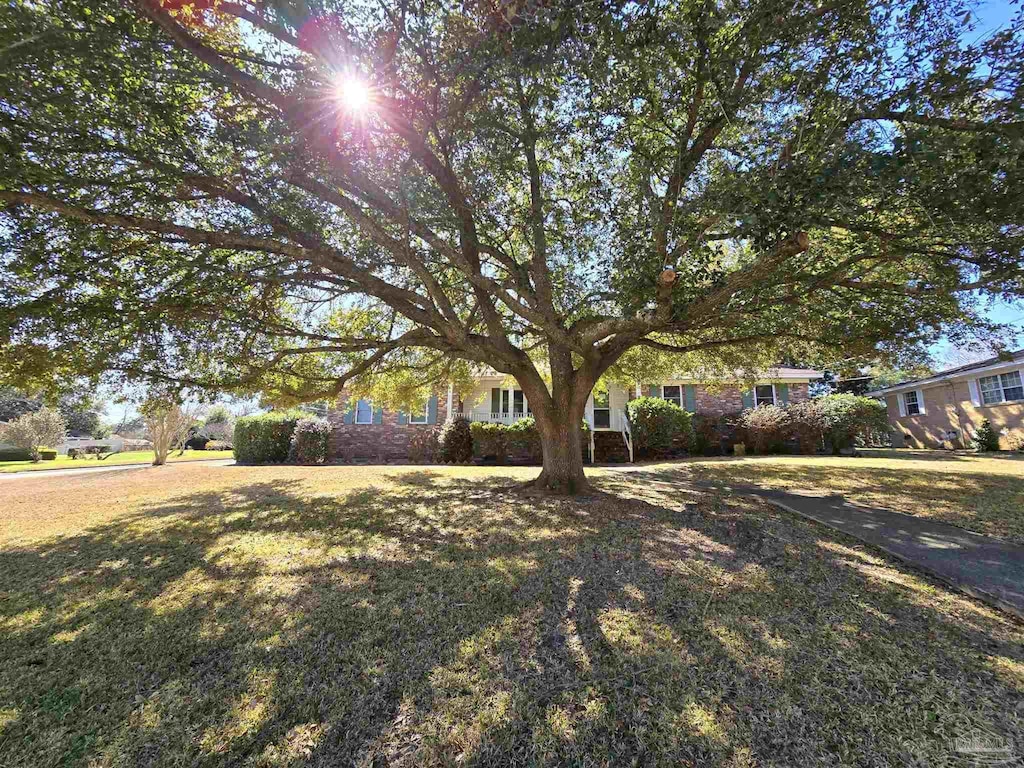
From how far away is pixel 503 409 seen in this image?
63.4 ft

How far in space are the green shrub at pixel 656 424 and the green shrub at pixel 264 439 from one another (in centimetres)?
1288

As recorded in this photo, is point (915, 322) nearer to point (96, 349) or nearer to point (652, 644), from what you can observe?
point (652, 644)

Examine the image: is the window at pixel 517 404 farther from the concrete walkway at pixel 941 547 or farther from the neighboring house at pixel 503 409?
the concrete walkway at pixel 941 547

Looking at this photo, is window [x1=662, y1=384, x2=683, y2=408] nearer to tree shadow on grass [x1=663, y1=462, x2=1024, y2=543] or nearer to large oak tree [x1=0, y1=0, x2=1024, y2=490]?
tree shadow on grass [x1=663, y1=462, x2=1024, y2=543]

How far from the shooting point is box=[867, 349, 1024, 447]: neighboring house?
15.6 metres

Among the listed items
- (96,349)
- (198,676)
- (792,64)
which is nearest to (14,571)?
(96,349)

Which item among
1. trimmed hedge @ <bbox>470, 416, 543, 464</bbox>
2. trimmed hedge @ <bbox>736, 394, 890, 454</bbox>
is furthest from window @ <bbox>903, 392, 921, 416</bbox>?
trimmed hedge @ <bbox>470, 416, 543, 464</bbox>

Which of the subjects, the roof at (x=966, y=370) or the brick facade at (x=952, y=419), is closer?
the roof at (x=966, y=370)

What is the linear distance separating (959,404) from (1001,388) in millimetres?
1893

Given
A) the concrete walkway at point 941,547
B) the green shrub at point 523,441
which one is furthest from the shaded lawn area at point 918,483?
the green shrub at point 523,441

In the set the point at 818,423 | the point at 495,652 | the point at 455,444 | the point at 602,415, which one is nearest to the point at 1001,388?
the point at 818,423

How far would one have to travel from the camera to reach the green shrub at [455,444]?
15.2m

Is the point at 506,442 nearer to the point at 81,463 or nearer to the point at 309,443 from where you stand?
the point at 309,443

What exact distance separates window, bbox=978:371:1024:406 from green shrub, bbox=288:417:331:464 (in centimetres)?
2521
